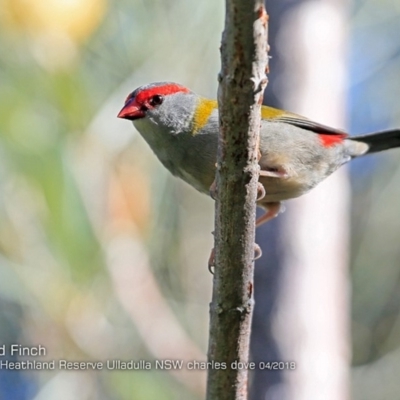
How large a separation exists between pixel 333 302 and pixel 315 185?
0.61 meters

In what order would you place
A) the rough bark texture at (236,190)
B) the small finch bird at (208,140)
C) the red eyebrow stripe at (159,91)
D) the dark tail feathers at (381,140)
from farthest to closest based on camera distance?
the dark tail feathers at (381,140) → the red eyebrow stripe at (159,91) → the small finch bird at (208,140) → the rough bark texture at (236,190)

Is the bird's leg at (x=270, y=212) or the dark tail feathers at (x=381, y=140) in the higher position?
the dark tail feathers at (x=381, y=140)

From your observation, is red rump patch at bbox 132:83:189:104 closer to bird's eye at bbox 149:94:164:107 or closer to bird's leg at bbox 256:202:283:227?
bird's eye at bbox 149:94:164:107

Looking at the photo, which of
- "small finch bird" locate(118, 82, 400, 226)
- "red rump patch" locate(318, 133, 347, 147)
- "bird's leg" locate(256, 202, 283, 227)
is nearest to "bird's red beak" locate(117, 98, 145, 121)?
"small finch bird" locate(118, 82, 400, 226)

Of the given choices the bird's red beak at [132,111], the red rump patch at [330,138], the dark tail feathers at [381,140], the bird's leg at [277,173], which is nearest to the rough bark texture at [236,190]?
the bird's leg at [277,173]

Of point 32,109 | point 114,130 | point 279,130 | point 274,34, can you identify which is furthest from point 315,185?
point 32,109

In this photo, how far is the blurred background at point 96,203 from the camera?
4.11m

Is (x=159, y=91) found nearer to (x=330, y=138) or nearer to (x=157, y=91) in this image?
(x=157, y=91)

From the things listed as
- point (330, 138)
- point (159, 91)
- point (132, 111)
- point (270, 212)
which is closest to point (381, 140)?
point (330, 138)

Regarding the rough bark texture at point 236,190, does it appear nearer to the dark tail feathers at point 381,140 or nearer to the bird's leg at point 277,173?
the bird's leg at point 277,173

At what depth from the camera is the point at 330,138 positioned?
359 centimetres

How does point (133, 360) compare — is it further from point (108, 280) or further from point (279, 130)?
point (279, 130)

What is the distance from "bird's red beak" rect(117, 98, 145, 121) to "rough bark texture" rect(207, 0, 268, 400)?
4.61ft

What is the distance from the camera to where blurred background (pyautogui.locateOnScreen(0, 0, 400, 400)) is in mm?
4105
